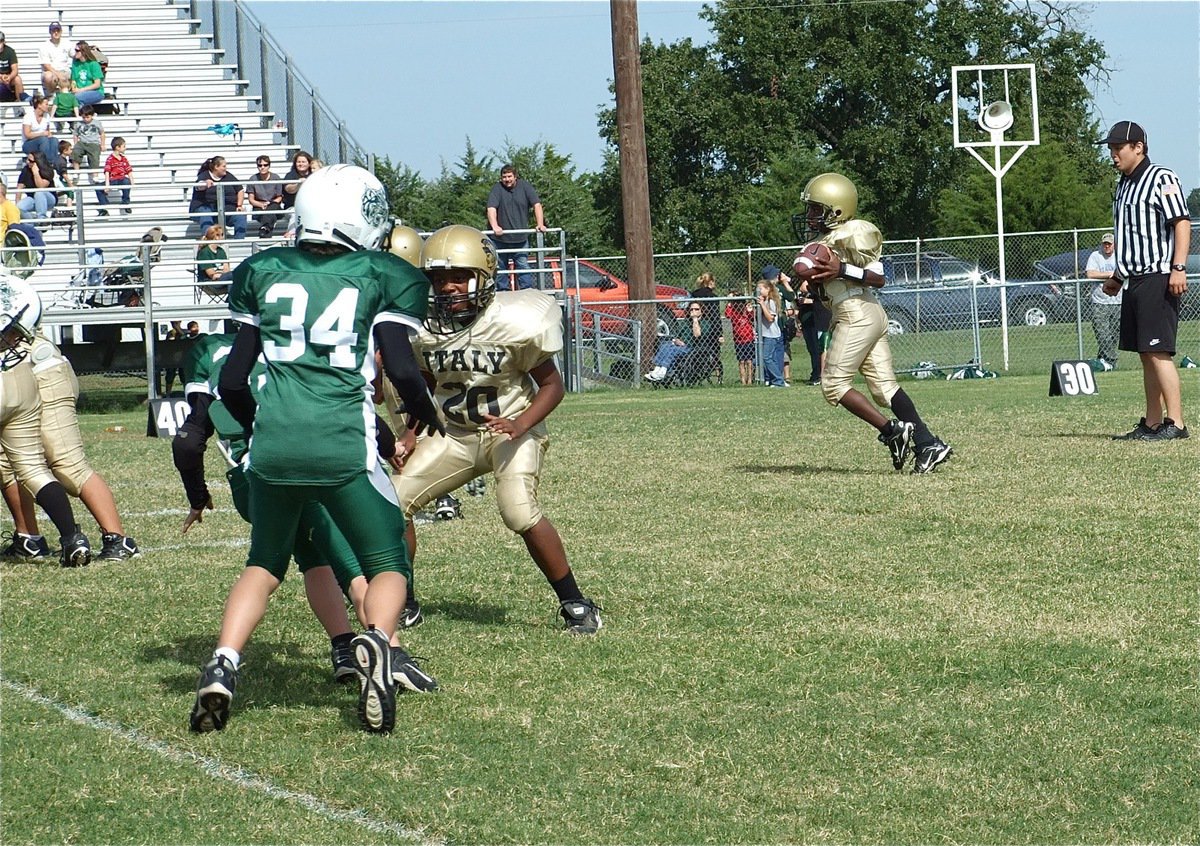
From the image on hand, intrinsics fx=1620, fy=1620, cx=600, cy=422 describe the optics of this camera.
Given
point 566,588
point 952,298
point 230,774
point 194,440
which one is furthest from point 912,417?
point 952,298

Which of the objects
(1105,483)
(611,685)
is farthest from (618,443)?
(611,685)

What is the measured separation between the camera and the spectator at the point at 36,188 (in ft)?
69.0

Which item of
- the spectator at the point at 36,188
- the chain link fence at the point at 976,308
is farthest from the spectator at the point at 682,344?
the spectator at the point at 36,188

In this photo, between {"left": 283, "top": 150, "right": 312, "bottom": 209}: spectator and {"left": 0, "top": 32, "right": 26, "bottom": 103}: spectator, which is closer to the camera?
{"left": 283, "top": 150, "right": 312, "bottom": 209}: spectator

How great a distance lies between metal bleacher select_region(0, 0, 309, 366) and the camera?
19219mm

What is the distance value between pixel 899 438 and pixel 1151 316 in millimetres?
2125

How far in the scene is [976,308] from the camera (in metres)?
19.9

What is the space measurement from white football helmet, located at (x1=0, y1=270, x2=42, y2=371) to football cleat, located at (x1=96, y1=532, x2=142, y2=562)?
3.20 ft

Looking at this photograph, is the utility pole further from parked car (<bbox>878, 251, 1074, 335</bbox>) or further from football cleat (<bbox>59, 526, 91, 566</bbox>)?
football cleat (<bbox>59, 526, 91, 566</bbox>)

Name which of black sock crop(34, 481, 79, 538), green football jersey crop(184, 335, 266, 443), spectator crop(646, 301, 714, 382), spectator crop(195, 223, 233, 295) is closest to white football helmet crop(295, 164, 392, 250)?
green football jersey crop(184, 335, 266, 443)

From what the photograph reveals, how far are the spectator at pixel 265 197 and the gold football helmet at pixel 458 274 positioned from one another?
14.4 m

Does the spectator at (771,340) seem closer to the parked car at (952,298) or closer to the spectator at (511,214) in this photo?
the parked car at (952,298)

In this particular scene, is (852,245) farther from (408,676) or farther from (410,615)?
(408,676)

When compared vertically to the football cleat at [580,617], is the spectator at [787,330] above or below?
above
